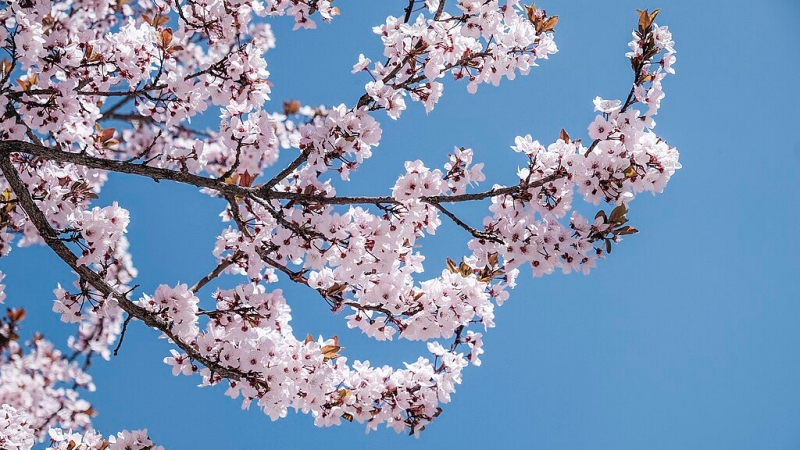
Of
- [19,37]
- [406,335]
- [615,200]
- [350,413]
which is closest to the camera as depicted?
[615,200]

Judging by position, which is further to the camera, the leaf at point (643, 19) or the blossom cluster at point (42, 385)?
the blossom cluster at point (42, 385)

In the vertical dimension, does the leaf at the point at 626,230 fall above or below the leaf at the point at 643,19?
below

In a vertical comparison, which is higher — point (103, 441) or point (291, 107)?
point (291, 107)

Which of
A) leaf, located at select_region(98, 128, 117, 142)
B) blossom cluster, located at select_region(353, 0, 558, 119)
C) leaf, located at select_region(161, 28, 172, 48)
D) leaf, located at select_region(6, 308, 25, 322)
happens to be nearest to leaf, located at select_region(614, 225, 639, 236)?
blossom cluster, located at select_region(353, 0, 558, 119)

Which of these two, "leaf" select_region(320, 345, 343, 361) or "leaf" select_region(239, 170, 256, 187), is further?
"leaf" select_region(320, 345, 343, 361)

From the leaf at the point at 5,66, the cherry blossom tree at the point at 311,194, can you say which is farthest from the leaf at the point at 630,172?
the leaf at the point at 5,66

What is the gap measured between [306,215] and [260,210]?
97 centimetres

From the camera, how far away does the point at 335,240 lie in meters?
4.39

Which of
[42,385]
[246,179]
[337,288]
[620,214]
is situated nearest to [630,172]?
[620,214]

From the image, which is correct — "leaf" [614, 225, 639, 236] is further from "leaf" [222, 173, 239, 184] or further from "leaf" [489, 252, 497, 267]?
"leaf" [222, 173, 239, 184]

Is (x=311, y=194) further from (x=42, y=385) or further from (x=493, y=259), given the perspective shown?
(x=42, y=385)

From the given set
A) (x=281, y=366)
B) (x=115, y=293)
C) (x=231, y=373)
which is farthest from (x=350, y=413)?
(x=115, y=293)

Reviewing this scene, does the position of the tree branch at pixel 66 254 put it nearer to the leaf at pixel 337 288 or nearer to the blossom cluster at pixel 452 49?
the leaf at pixel 337 288

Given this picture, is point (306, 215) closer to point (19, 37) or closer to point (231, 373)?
point (231, 373)
